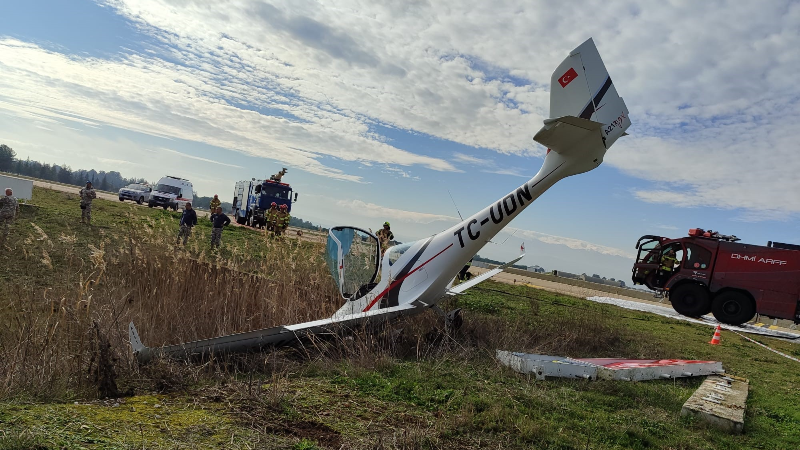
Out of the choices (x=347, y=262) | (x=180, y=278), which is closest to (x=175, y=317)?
(x=180, y=278)

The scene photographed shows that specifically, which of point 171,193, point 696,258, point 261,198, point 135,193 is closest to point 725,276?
point 696,258

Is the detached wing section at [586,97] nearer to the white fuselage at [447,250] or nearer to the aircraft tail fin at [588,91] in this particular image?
the aircraft tail fin at [588,91]

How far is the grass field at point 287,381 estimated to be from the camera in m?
3.29

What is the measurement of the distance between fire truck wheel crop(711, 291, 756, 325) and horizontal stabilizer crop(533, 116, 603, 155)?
1227 cm

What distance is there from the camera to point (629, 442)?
3.92 meters

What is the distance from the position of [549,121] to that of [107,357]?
5072 mm

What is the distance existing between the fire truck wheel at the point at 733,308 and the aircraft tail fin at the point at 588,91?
39.2 feet

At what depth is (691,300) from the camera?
16.3 metres

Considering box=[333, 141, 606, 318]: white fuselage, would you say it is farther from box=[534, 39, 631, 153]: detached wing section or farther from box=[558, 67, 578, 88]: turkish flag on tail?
box=[558, 67, 578, 88]: turkish flag on tail

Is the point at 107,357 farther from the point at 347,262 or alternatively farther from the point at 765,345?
the point at 765,345

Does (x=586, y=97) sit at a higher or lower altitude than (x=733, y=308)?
higher

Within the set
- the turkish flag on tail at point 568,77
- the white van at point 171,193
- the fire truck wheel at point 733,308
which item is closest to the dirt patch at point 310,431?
the turkish flag on tail at point 568,77

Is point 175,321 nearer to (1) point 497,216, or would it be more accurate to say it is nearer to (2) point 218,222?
(1) point 497,216

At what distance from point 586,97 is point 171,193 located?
32.5 metres
